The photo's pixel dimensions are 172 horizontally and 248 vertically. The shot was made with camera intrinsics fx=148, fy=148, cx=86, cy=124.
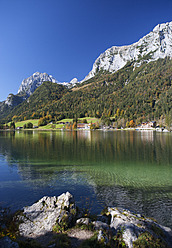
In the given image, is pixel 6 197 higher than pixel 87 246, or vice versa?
pixel 87 246

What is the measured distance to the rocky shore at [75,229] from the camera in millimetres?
7086

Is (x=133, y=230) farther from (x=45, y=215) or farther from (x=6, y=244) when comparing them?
(x=6, y=244)

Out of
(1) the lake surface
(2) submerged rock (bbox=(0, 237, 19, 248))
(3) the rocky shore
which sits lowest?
(1) the lake surface

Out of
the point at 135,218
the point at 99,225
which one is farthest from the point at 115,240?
the point at 135,218

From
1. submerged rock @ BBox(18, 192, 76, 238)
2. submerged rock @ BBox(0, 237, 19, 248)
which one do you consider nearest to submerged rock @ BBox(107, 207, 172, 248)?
submerged rock @ BBox(18, 192, 76, 238)

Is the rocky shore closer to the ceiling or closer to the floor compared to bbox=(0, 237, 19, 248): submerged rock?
closer to the floor

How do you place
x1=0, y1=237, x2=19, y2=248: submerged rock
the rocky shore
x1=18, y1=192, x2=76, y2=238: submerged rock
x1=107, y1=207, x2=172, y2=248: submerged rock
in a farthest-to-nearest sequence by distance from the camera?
x1=18, y1=192, x2=76, y2=238: submerged rock
x1=107, y1=207, x2=172, y2=248: submerged rock
the rocky shore
x1=0, y1=237, x2=19, y2=248: submerged rock

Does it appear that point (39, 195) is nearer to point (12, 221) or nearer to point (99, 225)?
point (12, 221)

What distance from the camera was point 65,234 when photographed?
26.0 feet

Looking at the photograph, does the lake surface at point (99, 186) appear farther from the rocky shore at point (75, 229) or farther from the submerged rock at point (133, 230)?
the rocky shore at point (75, 229)

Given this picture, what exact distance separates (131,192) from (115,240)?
8973mm

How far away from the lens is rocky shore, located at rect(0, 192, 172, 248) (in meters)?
7.09

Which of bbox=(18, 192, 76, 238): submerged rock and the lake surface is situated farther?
the lake surface

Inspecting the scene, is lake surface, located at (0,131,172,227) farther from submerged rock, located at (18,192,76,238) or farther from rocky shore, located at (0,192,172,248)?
submerged rock, located at (18,192,76,238)
